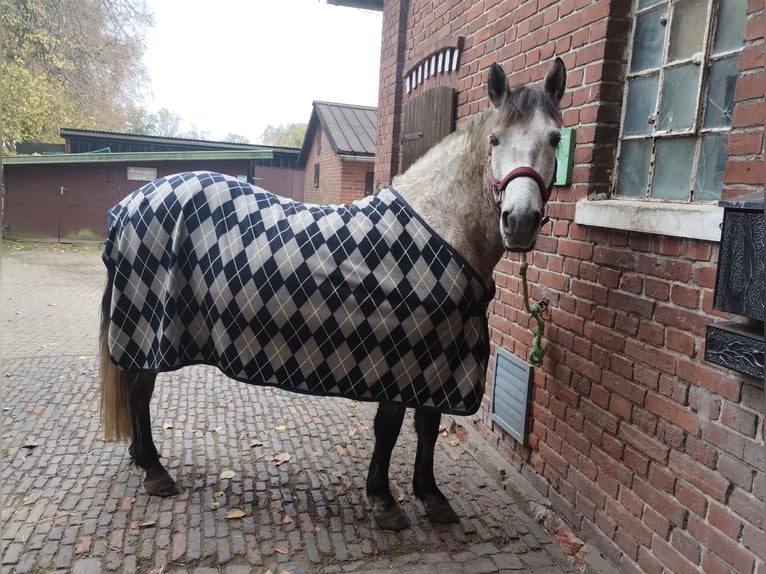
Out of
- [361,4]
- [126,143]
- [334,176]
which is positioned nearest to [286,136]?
[126,143]

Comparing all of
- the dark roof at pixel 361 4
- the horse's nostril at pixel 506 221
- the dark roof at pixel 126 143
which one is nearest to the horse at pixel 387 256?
the horse's nostril at pixel 506 221

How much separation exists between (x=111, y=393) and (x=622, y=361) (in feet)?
8.84

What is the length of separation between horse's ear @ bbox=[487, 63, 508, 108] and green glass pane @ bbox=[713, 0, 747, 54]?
2.67 ft

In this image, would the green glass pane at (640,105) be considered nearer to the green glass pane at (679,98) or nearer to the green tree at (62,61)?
the green glass pane at (679,98)

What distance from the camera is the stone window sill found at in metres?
1.93

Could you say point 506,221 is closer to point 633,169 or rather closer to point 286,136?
point 633,169

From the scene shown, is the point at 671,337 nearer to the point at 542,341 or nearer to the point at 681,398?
the point at 681,398

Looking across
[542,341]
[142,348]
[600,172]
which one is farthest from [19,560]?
[600,172]

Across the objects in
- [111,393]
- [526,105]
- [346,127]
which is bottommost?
[111,393]

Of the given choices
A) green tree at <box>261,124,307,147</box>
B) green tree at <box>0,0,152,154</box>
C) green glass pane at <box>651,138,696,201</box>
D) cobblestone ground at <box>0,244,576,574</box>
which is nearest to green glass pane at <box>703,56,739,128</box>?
green glass pane at <box>651,138,696,201</box>

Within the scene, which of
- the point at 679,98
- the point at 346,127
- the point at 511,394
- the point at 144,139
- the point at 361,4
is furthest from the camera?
the point at 144,139

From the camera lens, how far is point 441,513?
111 inches

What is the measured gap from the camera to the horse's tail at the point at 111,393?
2920 mm

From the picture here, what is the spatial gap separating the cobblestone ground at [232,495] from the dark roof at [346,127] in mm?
11029
